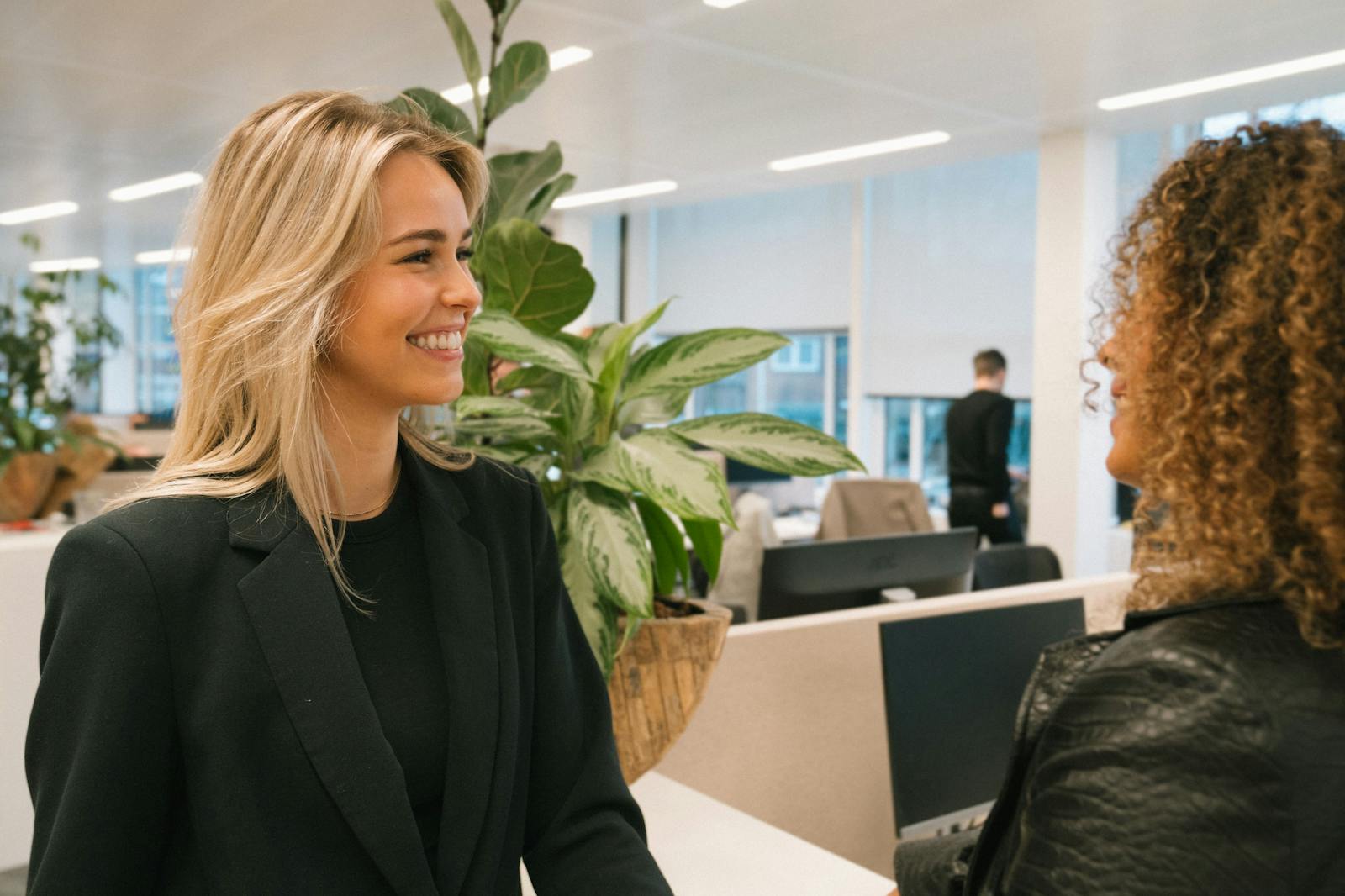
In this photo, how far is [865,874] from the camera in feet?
4.76

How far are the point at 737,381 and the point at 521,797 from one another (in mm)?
9060


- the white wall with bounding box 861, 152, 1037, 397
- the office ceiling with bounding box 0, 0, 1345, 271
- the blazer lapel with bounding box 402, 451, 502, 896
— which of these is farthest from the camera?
the white wall with bounding box 861, 152, 1037, 397

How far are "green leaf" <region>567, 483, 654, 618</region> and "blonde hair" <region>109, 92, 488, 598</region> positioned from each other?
17.2 inches

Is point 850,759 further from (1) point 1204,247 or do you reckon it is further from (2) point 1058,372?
(2) point 1058,372

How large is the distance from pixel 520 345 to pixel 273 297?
46 cm

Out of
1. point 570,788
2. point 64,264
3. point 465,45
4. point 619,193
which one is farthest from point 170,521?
point 64,264

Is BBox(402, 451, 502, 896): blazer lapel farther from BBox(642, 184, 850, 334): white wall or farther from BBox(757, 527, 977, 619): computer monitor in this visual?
BBox(642, 184, 850, 334): white wall

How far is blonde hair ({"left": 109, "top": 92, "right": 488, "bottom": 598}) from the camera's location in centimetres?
107

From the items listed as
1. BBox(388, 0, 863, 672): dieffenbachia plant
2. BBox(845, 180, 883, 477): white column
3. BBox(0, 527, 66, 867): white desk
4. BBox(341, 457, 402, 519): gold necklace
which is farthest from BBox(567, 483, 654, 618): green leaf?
BBox(845, 180, 883, 477): white column

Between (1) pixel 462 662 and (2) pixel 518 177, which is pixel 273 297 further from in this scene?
(2) pixel 518 177

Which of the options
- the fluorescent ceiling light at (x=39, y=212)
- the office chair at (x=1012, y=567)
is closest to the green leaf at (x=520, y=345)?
the office chair at (x=1012, y=567)

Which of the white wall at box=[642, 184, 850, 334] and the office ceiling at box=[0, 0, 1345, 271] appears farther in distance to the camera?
the white wall at box=[642, 184, 850, 334]

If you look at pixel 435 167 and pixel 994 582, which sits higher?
pixel 435 167

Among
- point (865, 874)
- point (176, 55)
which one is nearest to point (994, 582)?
point (865, 874)
